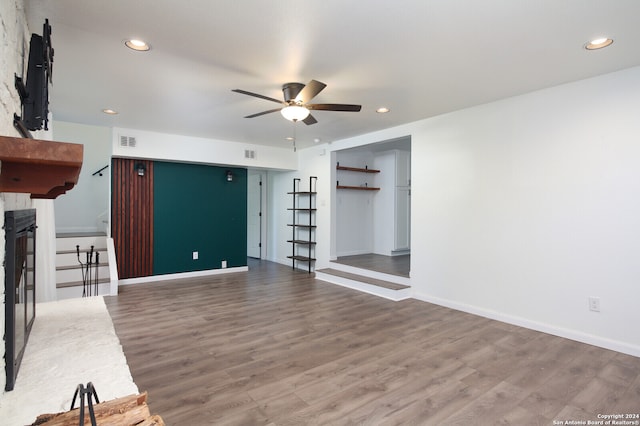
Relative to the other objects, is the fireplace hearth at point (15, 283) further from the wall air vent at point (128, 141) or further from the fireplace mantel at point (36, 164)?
the wall air vent at point (128, 141)

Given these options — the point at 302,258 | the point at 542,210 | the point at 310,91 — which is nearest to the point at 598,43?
the point at 542,210

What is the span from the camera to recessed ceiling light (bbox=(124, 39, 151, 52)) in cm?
263

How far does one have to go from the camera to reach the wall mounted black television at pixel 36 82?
1.69m

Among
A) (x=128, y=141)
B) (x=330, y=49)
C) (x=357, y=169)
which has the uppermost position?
(x=330, y=49)

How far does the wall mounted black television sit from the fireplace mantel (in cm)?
77

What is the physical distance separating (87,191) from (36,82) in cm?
618

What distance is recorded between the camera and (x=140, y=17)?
2314 millimetres

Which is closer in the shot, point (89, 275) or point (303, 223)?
point (89, 275)

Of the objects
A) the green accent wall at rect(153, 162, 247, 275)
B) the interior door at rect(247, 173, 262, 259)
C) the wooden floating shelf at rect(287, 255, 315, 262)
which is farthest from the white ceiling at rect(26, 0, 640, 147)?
the interior door at rect(247, 173, 262, 259)

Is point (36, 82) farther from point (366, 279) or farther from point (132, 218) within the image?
point (366, 279)

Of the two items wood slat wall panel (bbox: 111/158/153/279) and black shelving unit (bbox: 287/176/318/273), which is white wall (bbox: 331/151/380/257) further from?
wood slat wall panel (bbox: 111/158/153/279)

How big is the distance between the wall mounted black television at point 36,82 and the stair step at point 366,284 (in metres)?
4.36

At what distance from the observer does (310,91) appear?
10.2 feet

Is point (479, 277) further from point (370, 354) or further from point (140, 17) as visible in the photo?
point (140, 17)
